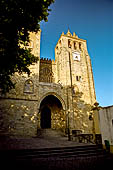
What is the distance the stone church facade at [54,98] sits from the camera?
12212mm

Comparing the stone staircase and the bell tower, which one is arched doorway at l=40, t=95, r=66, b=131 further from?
the stone staircase

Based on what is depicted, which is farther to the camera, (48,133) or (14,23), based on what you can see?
(48,133)

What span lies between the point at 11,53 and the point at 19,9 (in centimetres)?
195

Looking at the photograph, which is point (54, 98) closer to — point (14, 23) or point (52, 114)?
point (52, 114)

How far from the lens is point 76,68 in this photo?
1823 centimetres

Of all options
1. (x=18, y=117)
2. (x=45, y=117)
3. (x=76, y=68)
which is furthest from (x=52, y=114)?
(x=76, y=68)

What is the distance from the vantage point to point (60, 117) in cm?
1559

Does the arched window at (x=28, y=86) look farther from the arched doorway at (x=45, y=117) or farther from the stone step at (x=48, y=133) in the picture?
the stone step at (x=48, y=133)

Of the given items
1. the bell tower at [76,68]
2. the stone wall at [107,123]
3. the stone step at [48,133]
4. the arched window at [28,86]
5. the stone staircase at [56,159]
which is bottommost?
the stone step at [48,133]

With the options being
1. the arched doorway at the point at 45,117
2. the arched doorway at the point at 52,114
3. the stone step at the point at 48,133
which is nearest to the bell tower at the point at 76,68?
the arched doorway at the point at 52,114

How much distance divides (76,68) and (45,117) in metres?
9.14

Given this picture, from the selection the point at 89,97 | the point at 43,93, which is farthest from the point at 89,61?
the point at 43,93

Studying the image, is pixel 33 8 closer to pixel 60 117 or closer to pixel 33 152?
pixel 33 152

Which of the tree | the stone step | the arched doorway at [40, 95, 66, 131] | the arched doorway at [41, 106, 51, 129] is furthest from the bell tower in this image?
the tree
